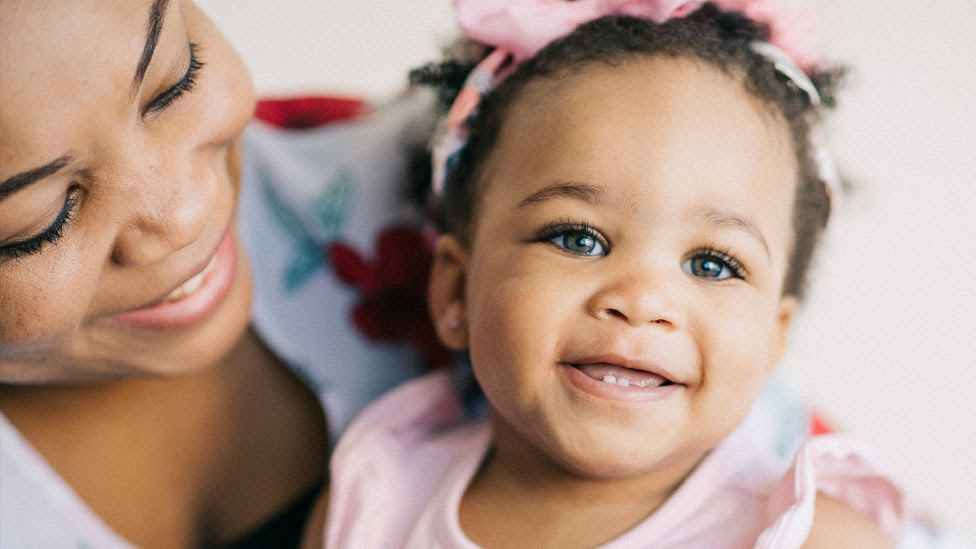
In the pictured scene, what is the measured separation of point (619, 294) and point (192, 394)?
596mm

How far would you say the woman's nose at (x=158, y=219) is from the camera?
0.90 meters

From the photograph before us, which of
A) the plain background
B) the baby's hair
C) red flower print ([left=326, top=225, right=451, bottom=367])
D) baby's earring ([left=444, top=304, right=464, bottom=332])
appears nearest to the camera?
the baby's hair

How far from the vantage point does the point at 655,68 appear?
1.08 m

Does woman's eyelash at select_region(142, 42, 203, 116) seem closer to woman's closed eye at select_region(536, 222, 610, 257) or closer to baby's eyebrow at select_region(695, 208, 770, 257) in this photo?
woman's closed eye at select_region(536, 222, 610, 257)

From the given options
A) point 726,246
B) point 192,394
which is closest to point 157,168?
point 192,394

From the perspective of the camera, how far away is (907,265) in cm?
215

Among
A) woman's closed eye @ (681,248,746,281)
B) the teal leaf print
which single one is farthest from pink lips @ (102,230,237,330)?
woman's closed eye @ (681,248,746,281)

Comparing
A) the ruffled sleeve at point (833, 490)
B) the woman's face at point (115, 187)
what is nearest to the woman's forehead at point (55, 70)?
the woman's face at point (115, 187)

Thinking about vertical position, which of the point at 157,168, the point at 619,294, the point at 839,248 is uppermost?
the point at 157,168

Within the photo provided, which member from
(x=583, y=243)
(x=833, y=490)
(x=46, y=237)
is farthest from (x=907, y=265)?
(x=46, y=237)

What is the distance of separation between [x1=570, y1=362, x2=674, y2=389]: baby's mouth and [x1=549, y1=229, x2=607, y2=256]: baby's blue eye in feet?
0.39

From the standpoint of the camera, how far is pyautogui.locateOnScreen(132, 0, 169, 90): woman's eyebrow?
849mm

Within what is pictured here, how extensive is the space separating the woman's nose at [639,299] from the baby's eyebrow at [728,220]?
7cm

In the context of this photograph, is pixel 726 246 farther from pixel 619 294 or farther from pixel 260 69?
pixel 260 69
